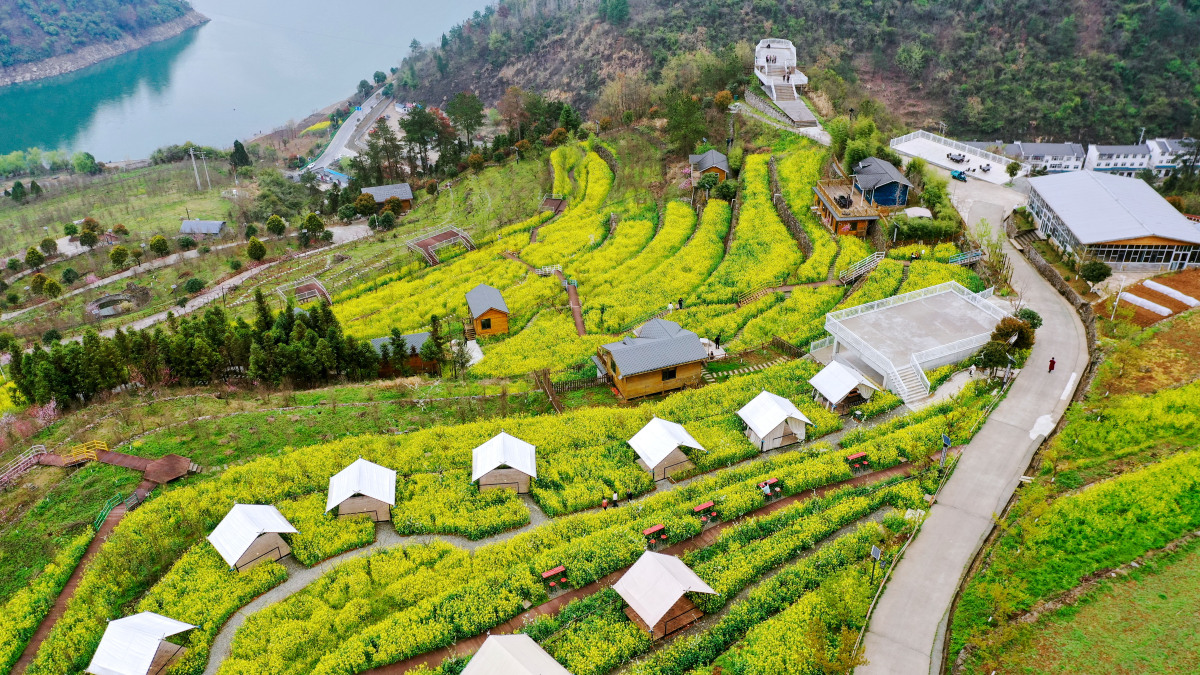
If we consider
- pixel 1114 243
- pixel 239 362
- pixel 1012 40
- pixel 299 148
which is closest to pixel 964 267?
pixel 1114 243

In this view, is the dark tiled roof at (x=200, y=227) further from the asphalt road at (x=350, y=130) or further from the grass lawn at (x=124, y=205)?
the asphalt road at (x=350, y=130)

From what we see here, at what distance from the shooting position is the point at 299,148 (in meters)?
140

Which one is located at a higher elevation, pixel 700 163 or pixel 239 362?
pixel 700 163

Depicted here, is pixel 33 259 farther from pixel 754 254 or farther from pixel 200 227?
pixel 754 254

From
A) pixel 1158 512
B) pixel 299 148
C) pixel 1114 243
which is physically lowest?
pixel 299 148

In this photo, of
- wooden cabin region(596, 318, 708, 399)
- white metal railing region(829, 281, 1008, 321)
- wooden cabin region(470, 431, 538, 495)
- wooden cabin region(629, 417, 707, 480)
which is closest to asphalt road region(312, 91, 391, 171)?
wooden cabin region(596, 318, 708, 399)

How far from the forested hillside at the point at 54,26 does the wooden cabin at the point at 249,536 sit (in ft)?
639

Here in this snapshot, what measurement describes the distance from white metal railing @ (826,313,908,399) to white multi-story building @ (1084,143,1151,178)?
8741cm

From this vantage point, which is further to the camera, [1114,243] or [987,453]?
[1114,243]

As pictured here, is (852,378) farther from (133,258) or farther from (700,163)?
(133,258)

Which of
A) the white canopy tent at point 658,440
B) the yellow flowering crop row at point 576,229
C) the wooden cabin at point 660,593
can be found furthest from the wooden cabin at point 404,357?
the wooden cabin at point 660,593

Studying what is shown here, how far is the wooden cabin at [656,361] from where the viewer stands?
124 feet

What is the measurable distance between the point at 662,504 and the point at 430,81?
Answer: 160 metres

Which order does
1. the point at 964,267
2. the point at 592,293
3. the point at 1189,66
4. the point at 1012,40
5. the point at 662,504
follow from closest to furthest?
1. the point at 662,504
2. the point at 964,267
3. the point at 592,293
4. the point at 1189,66
5. the point at 1012,40
